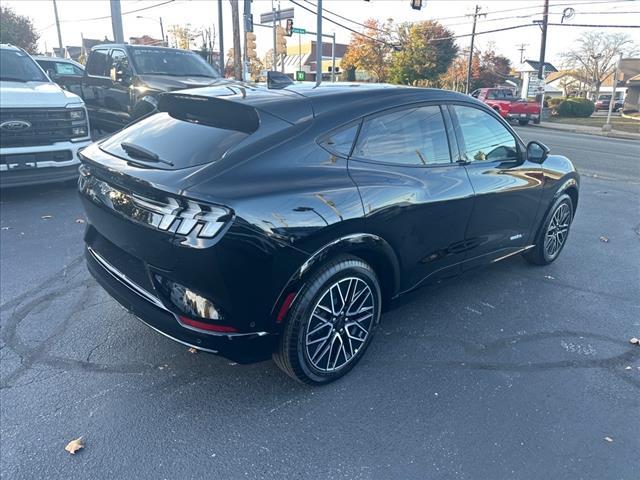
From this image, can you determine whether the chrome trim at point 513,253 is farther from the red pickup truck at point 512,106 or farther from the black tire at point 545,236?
the red pickup truck at point 512,106

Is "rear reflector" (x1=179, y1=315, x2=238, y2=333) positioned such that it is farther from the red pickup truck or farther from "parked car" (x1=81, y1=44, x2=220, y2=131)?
the red pickup truck

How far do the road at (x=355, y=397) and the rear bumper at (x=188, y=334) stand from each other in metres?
0.39

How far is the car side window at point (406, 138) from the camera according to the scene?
3.06 metres

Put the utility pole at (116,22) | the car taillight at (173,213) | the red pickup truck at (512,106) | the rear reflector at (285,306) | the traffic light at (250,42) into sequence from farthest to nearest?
the red pickup truck at (512,106), the traffic light at (250,42), the utility pole at (116,22), the rear reflector at (285,306), the car taillight at (173,213)

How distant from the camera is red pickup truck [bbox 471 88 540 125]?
2566 centimetres

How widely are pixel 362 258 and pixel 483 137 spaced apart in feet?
5.31

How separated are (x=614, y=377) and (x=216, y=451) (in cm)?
253

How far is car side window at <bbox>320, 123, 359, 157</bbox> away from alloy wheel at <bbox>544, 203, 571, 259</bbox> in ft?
8.88

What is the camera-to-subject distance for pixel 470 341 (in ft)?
11.6

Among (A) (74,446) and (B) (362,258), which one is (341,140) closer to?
(B) (362,258)

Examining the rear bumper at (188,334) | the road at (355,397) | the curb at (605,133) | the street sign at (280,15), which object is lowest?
the curb at (605,133)

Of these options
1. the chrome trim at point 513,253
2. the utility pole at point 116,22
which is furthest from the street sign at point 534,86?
the chrome trim at point 513,253

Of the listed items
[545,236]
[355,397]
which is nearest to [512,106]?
[545,236]

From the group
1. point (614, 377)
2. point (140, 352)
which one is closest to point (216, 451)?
point (140, 352)
